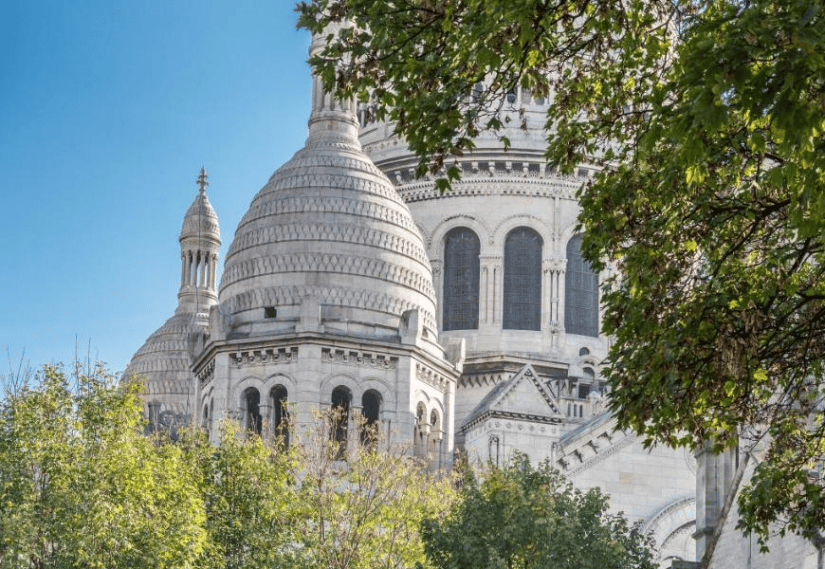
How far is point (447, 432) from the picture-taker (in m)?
57.7

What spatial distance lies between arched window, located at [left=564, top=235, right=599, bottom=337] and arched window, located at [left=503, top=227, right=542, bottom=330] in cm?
113

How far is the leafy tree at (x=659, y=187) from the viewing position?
17.1m

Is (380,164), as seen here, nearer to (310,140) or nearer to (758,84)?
(310,140)

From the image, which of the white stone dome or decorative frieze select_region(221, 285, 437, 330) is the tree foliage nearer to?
decorative frieze select_region(221, 285, 437, 330)

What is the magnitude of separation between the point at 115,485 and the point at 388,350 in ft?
66.0

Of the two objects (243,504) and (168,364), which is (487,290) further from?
(243,504)

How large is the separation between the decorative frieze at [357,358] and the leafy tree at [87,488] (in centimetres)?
1659

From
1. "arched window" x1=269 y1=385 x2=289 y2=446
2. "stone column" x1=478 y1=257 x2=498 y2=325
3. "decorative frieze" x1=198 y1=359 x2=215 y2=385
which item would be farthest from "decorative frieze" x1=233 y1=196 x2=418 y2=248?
"stone column" x1=478 y1=257 x2=498 y2=325

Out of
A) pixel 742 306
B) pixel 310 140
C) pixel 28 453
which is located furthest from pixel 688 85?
pixel 310 140

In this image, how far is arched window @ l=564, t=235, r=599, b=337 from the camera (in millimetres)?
70625

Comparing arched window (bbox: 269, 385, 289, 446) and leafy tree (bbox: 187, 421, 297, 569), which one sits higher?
arched window (bbox: 269, 385, 289, 446)

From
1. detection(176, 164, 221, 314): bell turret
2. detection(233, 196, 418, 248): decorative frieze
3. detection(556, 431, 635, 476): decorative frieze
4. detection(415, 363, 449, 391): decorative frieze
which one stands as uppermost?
detection(176, 164, 221, 314): bell turret

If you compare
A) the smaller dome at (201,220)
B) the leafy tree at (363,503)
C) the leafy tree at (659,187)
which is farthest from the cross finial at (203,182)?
the leafy tree at (659,187)

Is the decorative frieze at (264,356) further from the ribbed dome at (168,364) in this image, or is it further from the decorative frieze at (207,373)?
the ribbed dome at (168,364)
